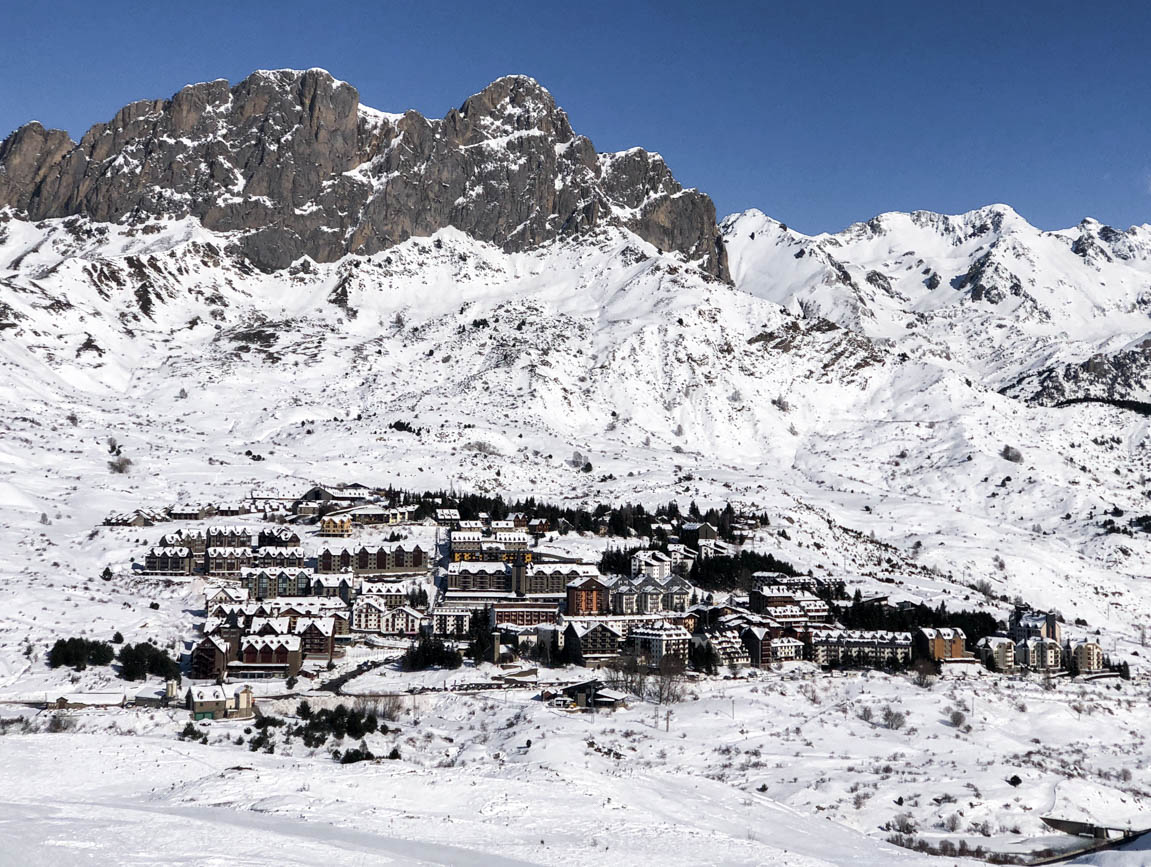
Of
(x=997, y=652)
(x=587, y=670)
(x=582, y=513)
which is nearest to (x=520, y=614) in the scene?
(x=587, y=670)

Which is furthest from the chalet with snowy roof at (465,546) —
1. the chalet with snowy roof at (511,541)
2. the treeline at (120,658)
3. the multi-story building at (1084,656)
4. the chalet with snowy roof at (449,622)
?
the multi-story building at (1084,656)

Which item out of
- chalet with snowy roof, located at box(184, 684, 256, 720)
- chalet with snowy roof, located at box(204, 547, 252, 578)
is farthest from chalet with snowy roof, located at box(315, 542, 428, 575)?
chalet with snowy roof, located at box(184, 684, 256, 720)

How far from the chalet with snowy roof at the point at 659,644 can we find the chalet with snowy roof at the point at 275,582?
2856 cm

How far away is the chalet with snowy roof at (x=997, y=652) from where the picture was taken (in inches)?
3519

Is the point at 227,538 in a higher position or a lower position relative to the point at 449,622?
higher

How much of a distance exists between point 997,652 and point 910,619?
687 cm

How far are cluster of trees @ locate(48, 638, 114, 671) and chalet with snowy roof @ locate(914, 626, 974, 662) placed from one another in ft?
184

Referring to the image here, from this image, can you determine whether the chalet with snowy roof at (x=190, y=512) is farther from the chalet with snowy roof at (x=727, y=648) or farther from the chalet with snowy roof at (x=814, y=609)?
the chalet with snowy roof at (x=814, y=609)

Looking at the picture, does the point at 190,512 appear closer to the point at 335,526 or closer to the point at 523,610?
the point at 335,526

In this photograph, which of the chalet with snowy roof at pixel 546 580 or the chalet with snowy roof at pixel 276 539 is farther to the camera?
the chalet with snowy roof at pixel 276 539

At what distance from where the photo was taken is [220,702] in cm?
6231

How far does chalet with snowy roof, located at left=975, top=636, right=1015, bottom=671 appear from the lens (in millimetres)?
89375

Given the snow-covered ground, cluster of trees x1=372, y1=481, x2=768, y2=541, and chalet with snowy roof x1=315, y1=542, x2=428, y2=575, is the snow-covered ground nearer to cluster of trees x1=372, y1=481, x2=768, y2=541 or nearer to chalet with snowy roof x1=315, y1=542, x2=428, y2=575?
chalet with snowy roof x1=315, y1=542, x2=428, y2=575

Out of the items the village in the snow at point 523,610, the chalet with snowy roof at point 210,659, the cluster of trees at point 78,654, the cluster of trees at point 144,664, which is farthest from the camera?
the village in the snow at point 523,610
